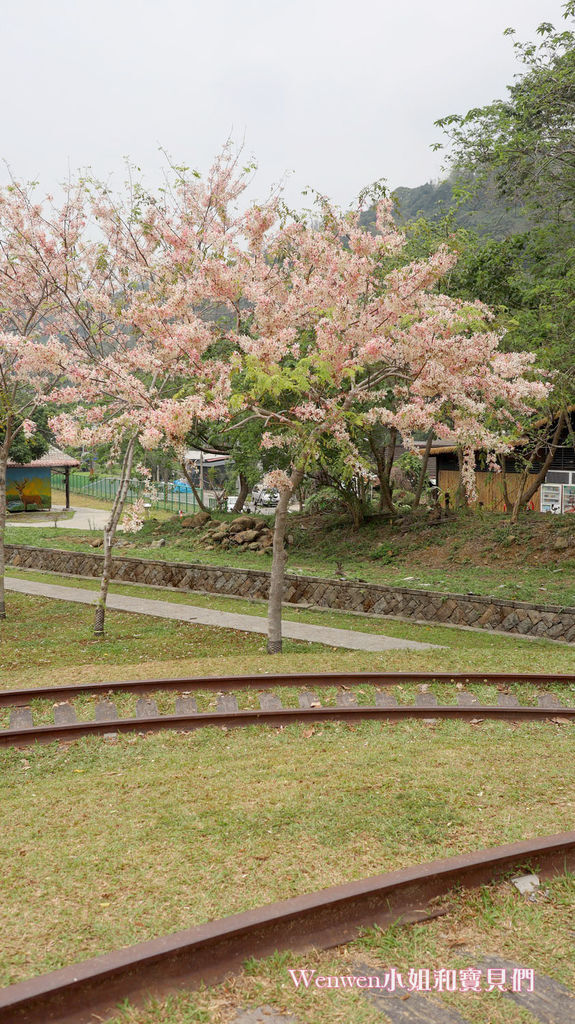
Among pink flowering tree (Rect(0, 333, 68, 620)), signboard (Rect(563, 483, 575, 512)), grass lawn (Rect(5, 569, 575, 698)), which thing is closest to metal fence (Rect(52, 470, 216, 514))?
signboard (Rect(563, 483, 575, 512))

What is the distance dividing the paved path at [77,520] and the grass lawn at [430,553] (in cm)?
693

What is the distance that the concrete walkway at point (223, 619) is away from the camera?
49.6 ft

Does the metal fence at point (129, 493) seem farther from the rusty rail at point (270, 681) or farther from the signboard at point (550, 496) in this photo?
the rusty rail at point (270, 681)

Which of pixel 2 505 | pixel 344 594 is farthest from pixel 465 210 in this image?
pixel 2 505

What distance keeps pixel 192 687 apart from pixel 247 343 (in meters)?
5.31

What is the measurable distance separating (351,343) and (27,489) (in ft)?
117

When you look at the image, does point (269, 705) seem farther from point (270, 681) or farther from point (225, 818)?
point (225, 818)

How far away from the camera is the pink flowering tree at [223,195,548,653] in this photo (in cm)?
1216

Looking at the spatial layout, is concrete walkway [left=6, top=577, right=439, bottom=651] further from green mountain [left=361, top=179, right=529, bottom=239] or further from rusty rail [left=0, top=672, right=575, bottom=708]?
green mountain [left=361, top=179, right=529, bottom=239]

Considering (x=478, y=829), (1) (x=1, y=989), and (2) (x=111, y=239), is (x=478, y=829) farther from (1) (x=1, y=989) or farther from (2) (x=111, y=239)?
(2) (x=111, y=239)

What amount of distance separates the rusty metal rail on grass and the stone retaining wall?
11826 mm

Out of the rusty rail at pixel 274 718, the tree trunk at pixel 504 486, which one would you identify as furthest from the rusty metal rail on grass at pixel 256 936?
the tree trunk at pixel 504 486

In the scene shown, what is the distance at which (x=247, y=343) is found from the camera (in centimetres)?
1212

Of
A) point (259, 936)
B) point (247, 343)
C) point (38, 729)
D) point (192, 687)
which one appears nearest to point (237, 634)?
point (192, 687)
